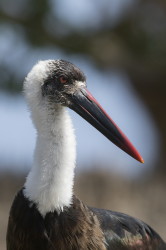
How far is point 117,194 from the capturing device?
12586 millimetres

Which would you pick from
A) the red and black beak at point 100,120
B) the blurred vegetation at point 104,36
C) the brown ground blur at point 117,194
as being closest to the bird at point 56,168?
the red and black beak at point 100,120

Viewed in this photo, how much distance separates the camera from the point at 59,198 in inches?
231

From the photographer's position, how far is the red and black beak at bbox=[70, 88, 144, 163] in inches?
239

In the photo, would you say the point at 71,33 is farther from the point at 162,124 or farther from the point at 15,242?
the point at 15,242

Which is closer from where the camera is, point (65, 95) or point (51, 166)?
point (51, 166)

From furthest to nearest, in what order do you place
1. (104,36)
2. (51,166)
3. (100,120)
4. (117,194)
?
(104,36) < (117,194) < (100,120) < (51,166)

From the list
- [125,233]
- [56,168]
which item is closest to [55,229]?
[56,168]

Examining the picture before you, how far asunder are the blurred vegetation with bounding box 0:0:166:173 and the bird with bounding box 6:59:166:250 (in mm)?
6992

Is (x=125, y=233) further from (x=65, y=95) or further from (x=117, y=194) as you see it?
(x=117, y=194)

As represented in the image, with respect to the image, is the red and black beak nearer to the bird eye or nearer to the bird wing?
the bird eye

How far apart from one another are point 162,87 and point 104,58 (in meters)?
1.84

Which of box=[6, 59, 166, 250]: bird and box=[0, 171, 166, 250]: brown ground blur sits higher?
box=[0, 171, 166, 250]: brown ground blur

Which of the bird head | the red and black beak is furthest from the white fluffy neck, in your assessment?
the red and black beak

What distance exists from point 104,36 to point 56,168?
892 centimetres
